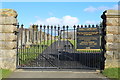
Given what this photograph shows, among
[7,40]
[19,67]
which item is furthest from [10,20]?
[19,67]

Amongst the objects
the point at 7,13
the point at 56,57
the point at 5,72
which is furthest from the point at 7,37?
the point at 56,57

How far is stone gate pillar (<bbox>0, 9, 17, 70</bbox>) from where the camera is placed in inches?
323

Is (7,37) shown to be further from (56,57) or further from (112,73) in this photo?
(56,57)

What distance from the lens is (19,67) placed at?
880cm

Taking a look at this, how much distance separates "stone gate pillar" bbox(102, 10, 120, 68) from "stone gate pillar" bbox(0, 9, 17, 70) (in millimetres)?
4452

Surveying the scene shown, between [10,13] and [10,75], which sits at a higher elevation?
[10,13]

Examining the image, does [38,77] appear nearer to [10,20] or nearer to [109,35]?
[10,20]

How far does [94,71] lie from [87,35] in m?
1.88

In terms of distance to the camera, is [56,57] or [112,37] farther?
[56,57]

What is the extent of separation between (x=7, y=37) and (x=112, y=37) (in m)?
5.01

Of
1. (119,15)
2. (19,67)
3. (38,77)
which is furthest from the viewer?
(19,67)

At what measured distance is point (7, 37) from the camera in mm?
8258

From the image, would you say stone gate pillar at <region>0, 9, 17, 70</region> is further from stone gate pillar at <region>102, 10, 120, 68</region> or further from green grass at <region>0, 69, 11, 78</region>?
stone gate pillar at <region>102, 10, 120, 68</region>

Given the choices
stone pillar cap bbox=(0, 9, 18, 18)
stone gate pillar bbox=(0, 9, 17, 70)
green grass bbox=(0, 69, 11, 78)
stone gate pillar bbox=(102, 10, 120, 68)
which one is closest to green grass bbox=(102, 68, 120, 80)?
stone gate pillar bbox=(102, 10, 120, 68)
